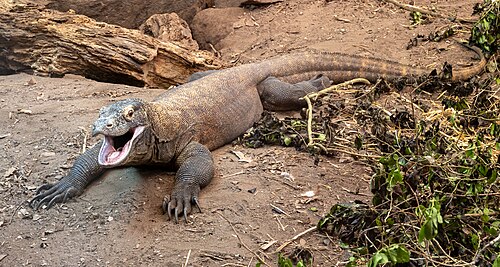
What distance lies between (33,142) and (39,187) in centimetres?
75

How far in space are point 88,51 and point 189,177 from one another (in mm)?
2647

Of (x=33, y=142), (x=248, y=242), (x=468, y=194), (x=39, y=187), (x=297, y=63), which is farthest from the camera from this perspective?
(x=297, y=63)

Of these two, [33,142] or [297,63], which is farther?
[297,63]

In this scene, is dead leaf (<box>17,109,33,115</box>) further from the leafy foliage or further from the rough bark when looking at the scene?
the leafy foliage

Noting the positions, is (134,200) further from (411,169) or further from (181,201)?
(411,169)

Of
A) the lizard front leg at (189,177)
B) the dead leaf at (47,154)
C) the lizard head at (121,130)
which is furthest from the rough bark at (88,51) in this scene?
the lizard head at (121,130)

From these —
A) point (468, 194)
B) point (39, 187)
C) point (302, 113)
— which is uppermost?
point (468, 194)

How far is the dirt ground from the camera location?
10.1 ft

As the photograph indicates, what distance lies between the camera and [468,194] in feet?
8.96

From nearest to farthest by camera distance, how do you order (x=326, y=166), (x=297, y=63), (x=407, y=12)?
(x=326, y=166) < (x=297, y=63) < (x=407, y=12)

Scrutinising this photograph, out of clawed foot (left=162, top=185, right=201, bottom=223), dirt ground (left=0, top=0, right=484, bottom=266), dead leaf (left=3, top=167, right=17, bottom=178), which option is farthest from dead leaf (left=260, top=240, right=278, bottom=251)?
dead leaf (left=3, top=167, right=17, bottom=178)

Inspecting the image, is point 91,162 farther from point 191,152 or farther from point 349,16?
point 349,16

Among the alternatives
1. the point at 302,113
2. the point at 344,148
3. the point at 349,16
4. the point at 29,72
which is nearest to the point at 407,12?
the point at 349,16

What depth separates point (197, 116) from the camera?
14.8 ft
